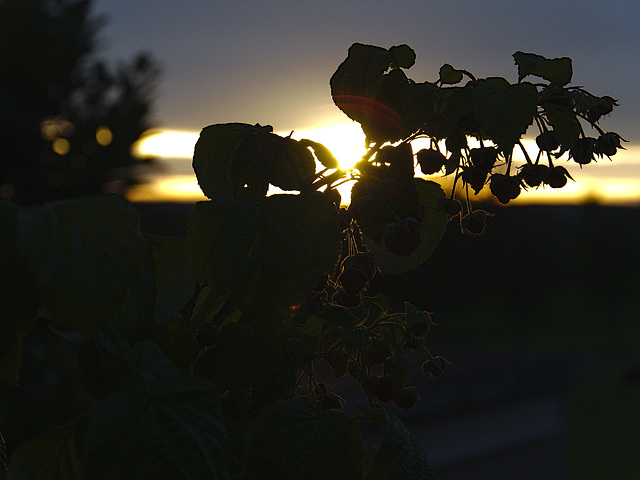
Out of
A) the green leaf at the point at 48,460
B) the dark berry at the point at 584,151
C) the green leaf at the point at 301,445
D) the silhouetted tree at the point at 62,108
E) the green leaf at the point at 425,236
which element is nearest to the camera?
the green leaf at the point at 301,445

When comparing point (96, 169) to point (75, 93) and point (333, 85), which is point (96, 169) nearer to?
point (75, 93)

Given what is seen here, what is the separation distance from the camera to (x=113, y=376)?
42.2 inches

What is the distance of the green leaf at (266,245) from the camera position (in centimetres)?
108

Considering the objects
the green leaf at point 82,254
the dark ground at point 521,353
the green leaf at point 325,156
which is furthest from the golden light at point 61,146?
the green leaf at point 82,254

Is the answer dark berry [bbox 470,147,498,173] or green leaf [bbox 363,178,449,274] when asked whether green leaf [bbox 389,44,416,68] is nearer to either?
dark berry [bbox 470,147,498,173]

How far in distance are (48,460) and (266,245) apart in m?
0.64

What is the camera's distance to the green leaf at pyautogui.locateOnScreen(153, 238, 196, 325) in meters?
1.21

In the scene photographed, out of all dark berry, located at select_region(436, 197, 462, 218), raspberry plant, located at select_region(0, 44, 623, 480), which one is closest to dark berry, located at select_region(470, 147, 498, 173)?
raspberry plant, located at select_region(0, 44, 623, 480)

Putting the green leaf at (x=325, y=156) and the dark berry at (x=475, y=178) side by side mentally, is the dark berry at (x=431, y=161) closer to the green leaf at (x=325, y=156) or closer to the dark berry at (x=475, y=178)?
the dark berry at (x=475, y=178)

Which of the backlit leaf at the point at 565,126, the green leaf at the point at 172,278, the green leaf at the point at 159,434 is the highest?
the backlit leaf at the point at 565,126

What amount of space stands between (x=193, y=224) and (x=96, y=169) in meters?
17.1

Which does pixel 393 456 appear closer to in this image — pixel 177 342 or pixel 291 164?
pixel 177 342

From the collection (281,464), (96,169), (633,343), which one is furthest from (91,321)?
(633,343)

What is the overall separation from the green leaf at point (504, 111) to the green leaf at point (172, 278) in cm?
61
